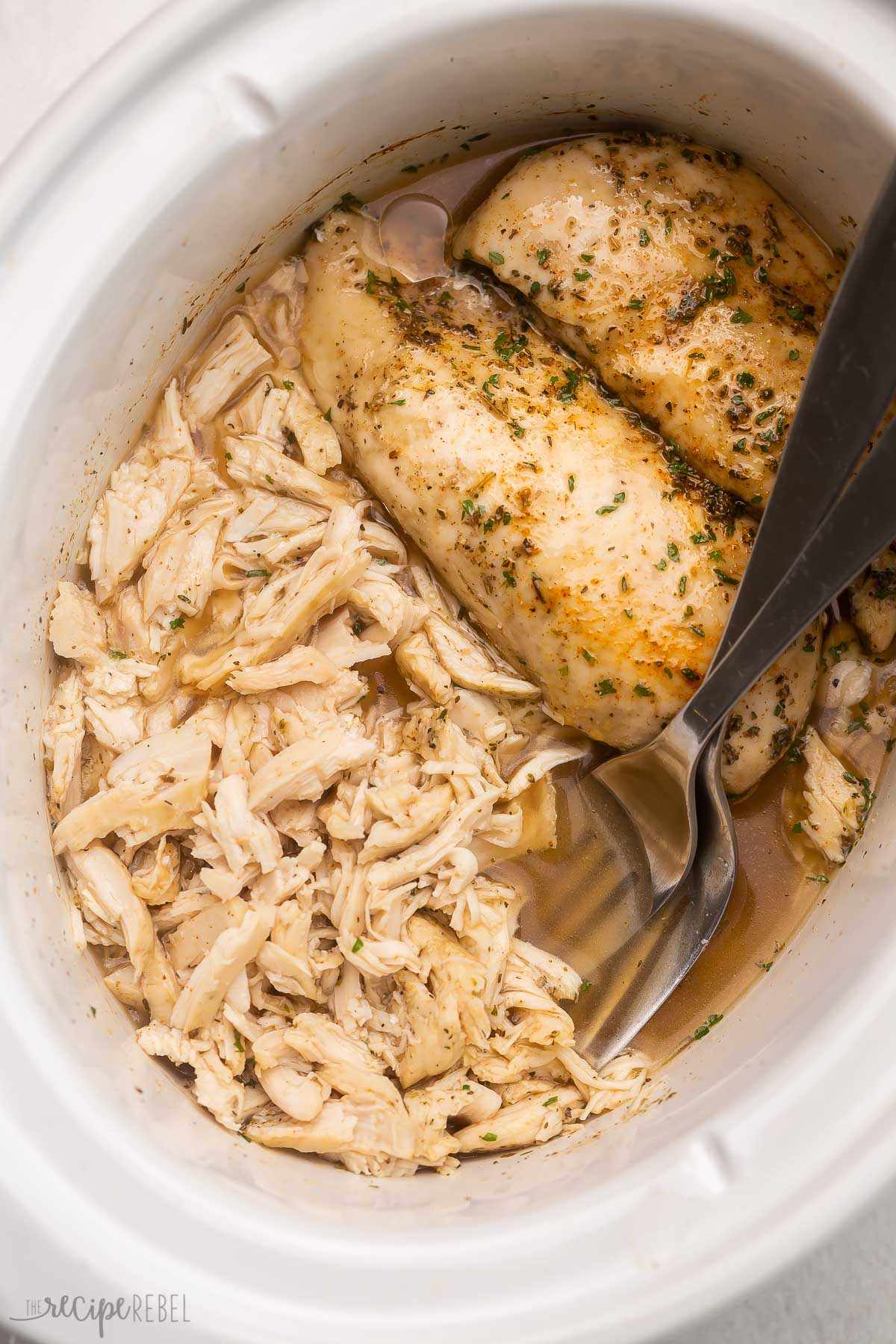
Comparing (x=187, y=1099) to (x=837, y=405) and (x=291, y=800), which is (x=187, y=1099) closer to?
(x=291, y=800)

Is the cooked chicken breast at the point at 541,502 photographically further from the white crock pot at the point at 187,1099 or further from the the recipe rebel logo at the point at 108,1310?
the the recipe rebel logo at the point at 108,1310

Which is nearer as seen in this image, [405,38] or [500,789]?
[405,38]

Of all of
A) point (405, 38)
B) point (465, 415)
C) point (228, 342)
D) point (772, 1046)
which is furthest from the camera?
point (228, 342)

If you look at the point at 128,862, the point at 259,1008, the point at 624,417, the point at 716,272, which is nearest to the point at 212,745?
the point at 128,862

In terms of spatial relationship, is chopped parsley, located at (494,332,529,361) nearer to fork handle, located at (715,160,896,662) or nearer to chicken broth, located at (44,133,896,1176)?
chicken broth, located at (44,133,896,1176)

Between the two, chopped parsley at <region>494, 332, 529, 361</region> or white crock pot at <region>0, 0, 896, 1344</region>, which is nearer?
white crock pot at <region>0, 0, 896, 1344</region>

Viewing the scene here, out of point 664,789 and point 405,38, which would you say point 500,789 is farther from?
point 405,38

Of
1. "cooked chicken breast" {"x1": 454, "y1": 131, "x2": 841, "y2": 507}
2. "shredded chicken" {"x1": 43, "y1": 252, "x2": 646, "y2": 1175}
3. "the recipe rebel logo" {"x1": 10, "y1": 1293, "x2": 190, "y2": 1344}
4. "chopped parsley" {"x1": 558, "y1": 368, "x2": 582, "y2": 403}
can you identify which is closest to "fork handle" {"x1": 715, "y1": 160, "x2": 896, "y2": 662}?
"cooked chicken breast" {"x1": 454, "y1": 131, "x2": 841, "y2": 507}
